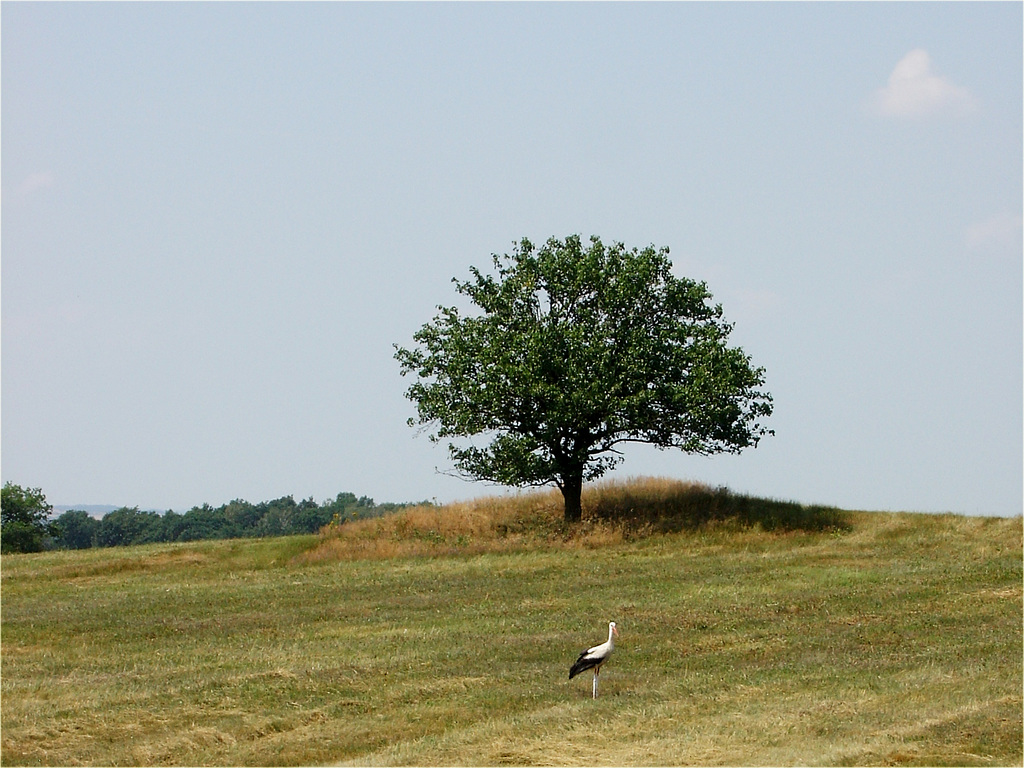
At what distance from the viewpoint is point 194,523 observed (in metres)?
111

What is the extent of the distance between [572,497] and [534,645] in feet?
69.5

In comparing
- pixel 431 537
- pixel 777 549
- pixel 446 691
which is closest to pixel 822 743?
pixel 446 691

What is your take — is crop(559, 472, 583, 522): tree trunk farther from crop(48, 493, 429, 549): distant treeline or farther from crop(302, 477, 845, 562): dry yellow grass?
crop(48, 493, 429, 549): distant treeline

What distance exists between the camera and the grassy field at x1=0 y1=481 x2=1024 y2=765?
58.3ft

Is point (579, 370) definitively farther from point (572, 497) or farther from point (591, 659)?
point (591, 659)

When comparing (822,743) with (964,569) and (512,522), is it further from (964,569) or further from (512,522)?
(512,522)

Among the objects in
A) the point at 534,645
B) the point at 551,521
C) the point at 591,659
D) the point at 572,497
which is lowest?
the point at 534,645

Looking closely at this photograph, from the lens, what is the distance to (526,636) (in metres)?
26.5

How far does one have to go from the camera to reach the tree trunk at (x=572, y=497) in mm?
46188

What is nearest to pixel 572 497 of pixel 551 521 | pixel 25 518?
pixel 551 521

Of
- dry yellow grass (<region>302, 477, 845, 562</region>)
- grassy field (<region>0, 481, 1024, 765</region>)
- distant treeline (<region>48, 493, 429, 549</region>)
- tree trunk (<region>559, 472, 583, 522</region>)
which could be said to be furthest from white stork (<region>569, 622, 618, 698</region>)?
distant treeline (<region>48, 493, 429, 549</region>)

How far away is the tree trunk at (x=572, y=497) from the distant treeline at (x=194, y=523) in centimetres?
5485

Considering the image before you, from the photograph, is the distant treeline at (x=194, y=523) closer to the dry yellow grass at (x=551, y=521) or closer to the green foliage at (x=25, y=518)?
the green foliage at (x=25, y=518)

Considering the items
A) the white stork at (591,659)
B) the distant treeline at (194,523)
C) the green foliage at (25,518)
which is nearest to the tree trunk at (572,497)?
the white stork at (591,659)
